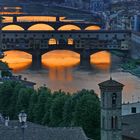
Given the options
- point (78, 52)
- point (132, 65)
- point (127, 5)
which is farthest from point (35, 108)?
point (127, 5)

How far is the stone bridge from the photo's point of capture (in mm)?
26828

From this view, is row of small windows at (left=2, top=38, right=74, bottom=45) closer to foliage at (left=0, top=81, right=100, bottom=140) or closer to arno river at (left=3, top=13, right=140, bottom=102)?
arno river at (left=3, top=13, right=140, bottom=102)

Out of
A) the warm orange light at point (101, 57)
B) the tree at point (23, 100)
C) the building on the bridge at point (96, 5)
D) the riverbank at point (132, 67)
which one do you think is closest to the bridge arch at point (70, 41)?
the warm orange light at point (101, 57)

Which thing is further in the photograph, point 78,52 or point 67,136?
point 78,52

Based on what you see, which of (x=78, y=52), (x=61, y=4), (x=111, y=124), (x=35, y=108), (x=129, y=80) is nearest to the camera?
(x=111, y=124)

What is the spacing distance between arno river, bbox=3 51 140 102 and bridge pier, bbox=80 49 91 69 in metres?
0.17

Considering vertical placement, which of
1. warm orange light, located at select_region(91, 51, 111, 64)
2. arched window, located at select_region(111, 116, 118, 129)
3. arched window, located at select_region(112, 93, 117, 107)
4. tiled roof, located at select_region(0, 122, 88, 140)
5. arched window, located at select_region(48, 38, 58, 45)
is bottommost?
warm orange light, located at select_region(91, 51, 111, 64)

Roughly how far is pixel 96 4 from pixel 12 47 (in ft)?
75.7

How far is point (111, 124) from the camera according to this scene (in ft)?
28.3

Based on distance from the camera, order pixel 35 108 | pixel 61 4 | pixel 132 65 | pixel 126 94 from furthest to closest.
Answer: pixel 61 4, pixel 132 65, pixel 126 94, pixel 35 108

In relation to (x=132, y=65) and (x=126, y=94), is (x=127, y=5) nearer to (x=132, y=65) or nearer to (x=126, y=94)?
(x=132, y=65)

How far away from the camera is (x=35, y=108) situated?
11.8 m

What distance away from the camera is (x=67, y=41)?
1111 inches

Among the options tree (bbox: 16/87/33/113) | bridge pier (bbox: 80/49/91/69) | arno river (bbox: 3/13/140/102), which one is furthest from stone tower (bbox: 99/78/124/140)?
bridge pier (bbox: 80/49/91/69)
